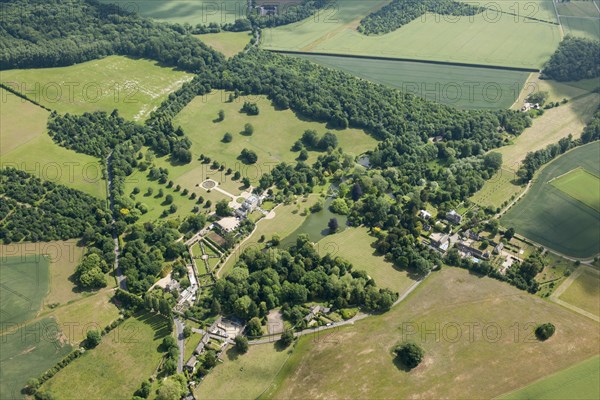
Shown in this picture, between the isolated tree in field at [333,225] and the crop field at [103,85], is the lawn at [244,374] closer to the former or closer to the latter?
the isolated tree in field at [333,225]

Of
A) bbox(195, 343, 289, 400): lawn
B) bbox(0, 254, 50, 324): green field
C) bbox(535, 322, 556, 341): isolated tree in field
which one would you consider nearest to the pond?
bbox(195, 343, 289, 400): lawn

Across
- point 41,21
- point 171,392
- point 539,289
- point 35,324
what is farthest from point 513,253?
point 41,21

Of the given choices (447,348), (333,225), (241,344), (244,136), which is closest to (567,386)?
(447,348)

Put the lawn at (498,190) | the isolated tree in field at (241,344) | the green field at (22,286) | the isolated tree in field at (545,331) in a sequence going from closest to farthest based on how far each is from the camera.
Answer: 1. the isolated tree in field at (241,344)
2. the isolated tree in field at (545,331)
3. the green field at (22,286)
4. the lawn at (498,190)

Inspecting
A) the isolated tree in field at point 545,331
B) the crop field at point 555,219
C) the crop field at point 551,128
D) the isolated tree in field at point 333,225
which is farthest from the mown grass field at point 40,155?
the crop field at point 551,128

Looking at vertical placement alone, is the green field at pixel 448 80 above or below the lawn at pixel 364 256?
above

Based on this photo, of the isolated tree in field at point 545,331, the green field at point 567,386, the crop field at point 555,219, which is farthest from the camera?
the crop field at point 555,219

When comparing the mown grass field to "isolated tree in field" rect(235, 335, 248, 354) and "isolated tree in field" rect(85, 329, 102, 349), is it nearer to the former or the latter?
"isolated tree in field" rect(85, 329, 102, 349)
